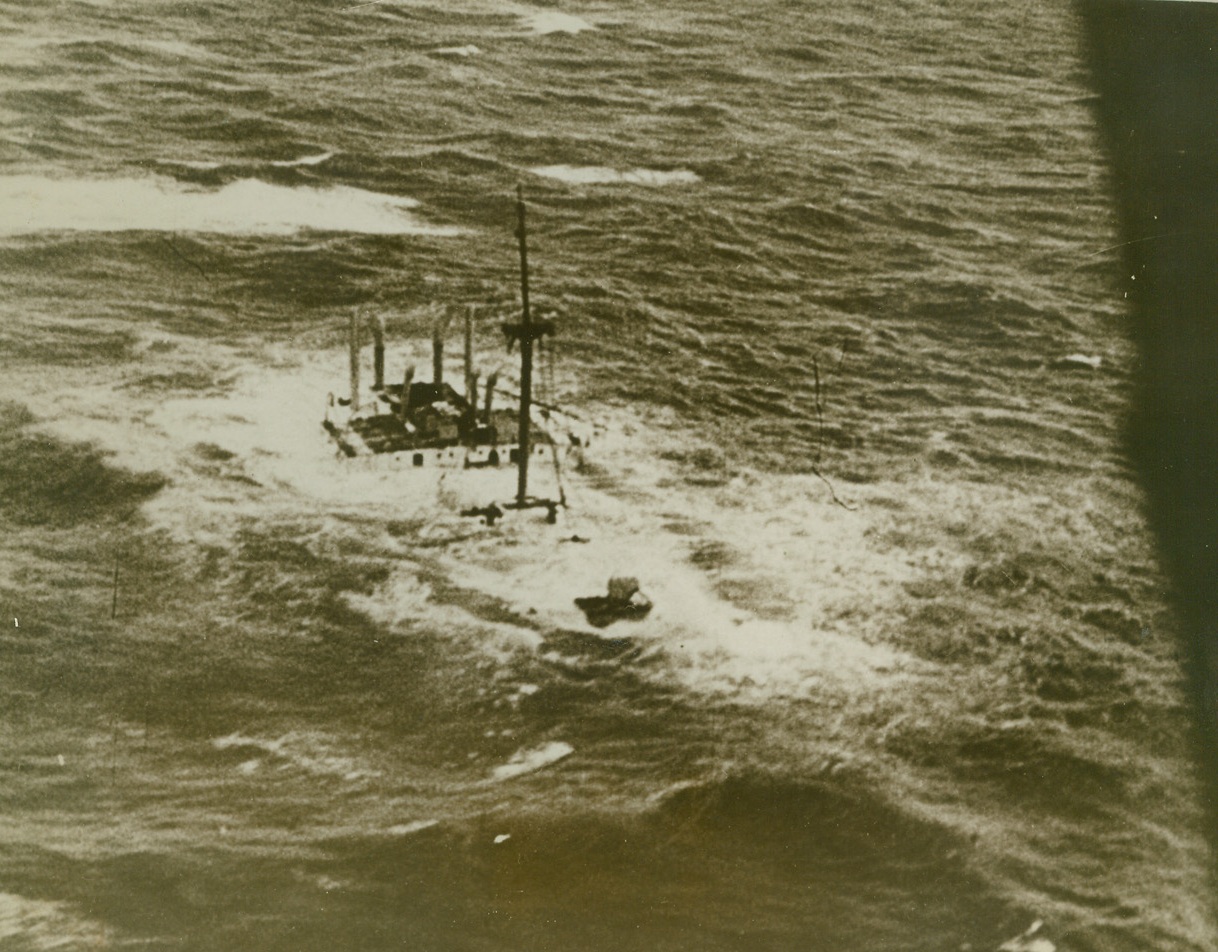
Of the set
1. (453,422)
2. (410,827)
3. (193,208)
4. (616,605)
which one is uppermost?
(193,208)

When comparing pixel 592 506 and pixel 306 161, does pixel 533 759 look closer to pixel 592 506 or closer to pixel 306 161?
pixel 592 506

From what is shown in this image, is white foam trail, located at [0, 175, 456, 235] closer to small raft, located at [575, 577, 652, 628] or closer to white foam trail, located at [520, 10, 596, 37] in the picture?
white foam trail, located at [520, 10, 596, 37]

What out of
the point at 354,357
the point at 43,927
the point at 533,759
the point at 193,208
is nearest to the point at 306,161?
the point at 193,208

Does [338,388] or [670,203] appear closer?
[338,388]

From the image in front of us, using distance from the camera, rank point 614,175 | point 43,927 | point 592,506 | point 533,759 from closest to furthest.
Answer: point 43,927
point 533,759
point 592,506
point 614,175

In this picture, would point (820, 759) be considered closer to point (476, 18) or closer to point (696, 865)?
point (696, 865)

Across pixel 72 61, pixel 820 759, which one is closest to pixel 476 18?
pixel 72 61

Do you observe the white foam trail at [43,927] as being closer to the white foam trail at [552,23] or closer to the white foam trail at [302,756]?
the white foam trail at [302,756]

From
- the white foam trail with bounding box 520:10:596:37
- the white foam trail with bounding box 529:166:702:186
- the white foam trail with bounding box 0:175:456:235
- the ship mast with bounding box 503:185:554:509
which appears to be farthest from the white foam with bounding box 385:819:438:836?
the white foam trail with bounding box 520:10:596:37
